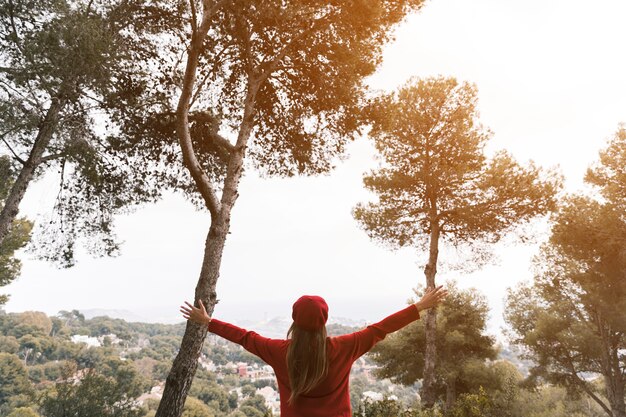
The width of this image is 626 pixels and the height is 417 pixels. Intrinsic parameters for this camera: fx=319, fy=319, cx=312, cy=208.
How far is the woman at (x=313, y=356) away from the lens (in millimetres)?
1748

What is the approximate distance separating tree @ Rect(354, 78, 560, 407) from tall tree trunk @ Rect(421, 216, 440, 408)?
41 millimetres

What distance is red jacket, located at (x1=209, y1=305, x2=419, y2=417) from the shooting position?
1.77m

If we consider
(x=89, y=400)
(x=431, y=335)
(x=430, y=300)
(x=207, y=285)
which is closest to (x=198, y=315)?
(x=430, y=300)

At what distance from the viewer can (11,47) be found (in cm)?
652

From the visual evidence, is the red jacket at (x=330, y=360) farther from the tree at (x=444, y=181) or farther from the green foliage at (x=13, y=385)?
the green foliage at (x=13, y=385)

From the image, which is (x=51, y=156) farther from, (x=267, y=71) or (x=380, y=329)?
(x=380, y=329)

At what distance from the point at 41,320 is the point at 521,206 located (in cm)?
9807

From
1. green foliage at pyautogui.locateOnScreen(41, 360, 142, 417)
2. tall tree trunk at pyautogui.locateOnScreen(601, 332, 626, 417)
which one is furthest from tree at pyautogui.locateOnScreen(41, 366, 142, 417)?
tall tree trunk at pyautogui.locateOnScreen(601, 332, 626, 417)

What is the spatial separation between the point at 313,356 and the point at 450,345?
1807cm

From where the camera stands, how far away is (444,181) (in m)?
→ 11.7

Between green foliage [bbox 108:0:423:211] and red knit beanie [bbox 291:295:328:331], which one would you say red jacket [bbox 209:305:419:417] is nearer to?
red knit beanie [bbox 291:295:328:331]

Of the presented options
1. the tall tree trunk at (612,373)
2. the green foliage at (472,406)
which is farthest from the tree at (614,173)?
the green foliage at (472,406)

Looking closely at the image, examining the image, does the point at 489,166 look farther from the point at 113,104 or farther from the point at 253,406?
the point at 253,406

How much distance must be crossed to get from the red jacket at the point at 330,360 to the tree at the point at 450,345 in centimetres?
1650
